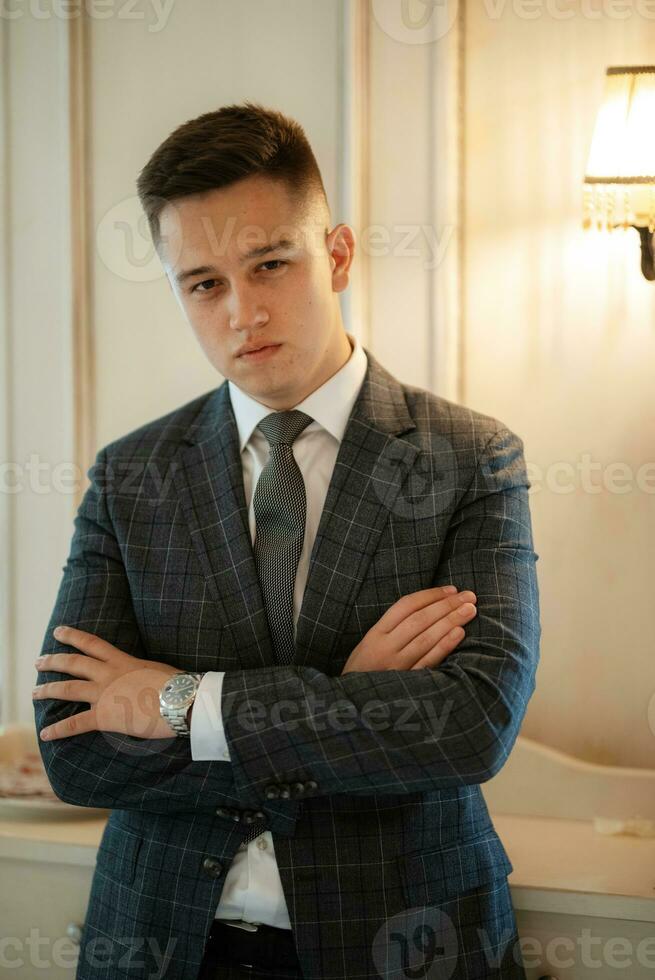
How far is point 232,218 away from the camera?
133 centimetres

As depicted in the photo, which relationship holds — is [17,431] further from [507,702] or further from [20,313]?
[507,702]

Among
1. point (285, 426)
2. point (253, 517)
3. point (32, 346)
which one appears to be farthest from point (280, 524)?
point (32, 346)

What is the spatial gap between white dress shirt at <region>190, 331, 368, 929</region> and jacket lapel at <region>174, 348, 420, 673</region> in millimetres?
25

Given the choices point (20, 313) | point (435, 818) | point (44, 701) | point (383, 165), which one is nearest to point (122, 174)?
point (20, 313)

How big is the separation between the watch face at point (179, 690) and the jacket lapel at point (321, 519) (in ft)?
0.33

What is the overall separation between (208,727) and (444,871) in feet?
1.24

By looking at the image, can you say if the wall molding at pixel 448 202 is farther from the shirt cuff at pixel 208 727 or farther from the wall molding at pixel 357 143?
the shirt cuff at pixel 208 727

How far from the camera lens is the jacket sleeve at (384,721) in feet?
3.82

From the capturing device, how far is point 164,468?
4.84 ft

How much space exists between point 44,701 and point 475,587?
0.62 meters

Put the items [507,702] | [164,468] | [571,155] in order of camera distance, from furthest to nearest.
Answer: [571,155], [164,468], [507,702]

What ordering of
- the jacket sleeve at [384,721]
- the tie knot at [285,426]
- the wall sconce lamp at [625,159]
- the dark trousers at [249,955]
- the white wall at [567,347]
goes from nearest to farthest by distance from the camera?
the jacket sleeve at [384,721], the dark trousers at [249,955], the tie knot at [285,426], the wall sconce lamp at [625,159], the white wall at [567,347]

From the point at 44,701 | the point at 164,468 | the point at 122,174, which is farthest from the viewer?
the point at 122,174

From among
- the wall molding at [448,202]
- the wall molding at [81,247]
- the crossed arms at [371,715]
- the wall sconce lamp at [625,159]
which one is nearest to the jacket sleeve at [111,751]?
the crossed arms at [371,715]
